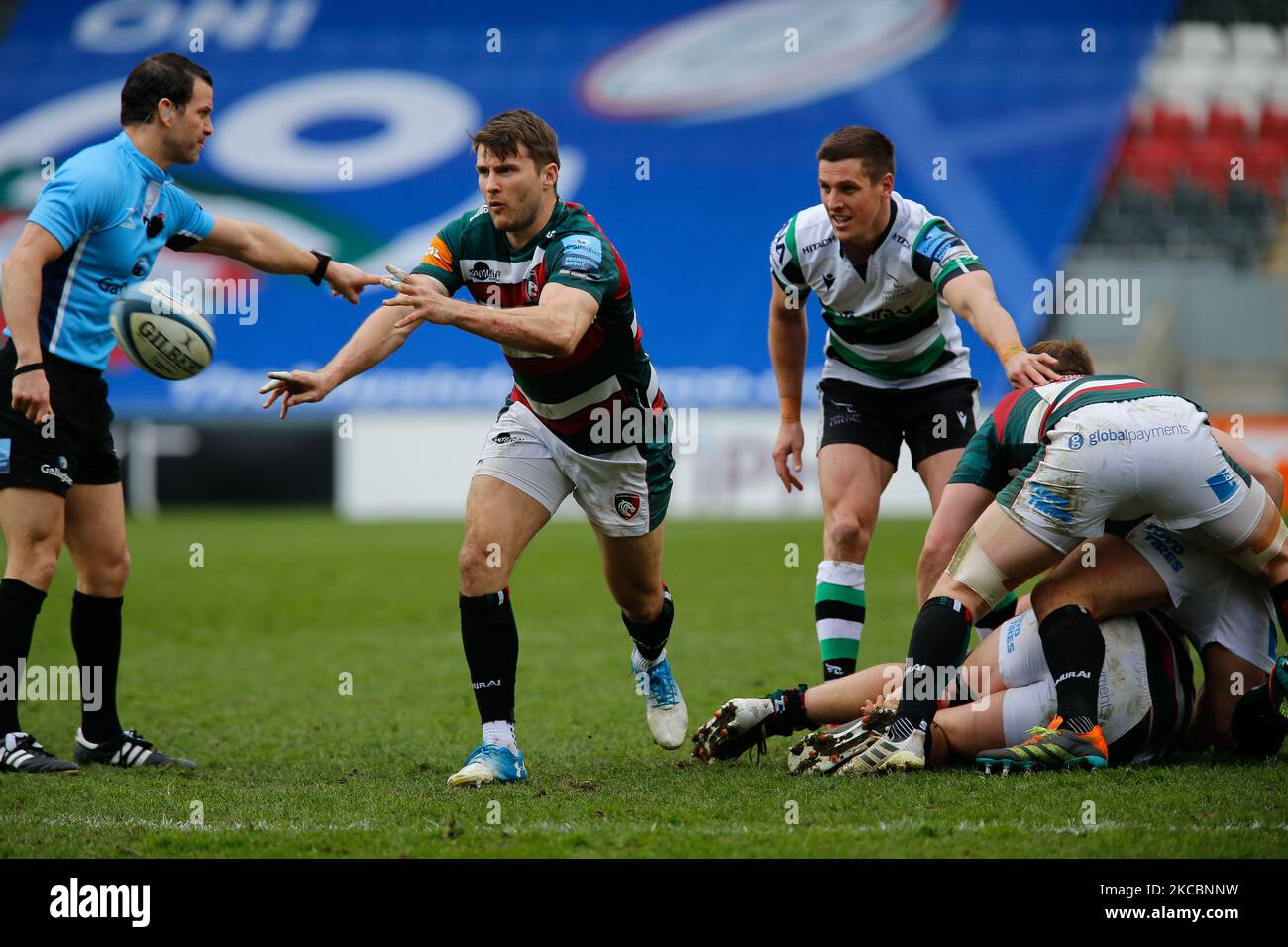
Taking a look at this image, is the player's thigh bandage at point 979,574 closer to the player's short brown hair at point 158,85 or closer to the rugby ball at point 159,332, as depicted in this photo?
the rugby ball at point 159,332

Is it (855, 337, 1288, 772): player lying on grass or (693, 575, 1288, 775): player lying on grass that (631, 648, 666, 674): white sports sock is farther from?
(855, 337, 1288, 772): player lying on grass

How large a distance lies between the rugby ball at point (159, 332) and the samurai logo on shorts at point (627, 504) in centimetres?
171

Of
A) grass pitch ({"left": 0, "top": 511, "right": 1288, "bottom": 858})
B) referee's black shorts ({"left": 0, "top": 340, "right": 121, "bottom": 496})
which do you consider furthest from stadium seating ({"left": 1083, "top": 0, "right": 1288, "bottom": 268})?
referee's black shorts ({"left": 0, "top": 340, "right": 121, "bottom": 496})

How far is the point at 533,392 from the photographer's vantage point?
5.14m

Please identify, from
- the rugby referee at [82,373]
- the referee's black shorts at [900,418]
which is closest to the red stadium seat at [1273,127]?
the referee's black shorts at [900,418]

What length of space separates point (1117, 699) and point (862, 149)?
2.30 meters

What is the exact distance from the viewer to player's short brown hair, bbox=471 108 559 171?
15.5 ft

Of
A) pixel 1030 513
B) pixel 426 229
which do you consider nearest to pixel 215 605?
pixel 1030 513

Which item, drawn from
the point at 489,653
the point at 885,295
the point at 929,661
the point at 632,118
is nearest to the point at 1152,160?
the point at 632,118

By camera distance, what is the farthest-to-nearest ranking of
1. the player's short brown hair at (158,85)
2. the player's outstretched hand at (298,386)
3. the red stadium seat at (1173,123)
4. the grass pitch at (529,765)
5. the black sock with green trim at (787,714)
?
the red stadium seat at (1173,123)
the player's short brown hair at (158,85)
the black sock with green trim at (787,714)
the player's outstretched hand at (298,386)
the grass pitch at (529,765)

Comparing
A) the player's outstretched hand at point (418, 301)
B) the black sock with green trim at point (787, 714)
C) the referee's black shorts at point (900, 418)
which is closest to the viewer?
the player's outstretched hand at point (418, 301)

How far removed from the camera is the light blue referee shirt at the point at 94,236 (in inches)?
199

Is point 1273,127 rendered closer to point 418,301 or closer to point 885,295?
point 885,295
